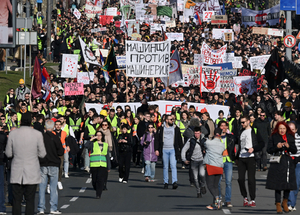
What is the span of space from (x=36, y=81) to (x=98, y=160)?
993cm

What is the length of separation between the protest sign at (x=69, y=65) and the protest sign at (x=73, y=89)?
1974 mm

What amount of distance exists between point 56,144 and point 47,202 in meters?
2.24

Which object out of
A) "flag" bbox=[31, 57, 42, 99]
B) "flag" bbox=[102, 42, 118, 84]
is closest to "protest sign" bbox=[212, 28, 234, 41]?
"flag" bbox=[102, 42, 118, 84]

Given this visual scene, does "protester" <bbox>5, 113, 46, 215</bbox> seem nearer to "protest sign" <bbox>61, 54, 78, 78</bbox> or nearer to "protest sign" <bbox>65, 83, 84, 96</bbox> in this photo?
"protest sign" <bbox>65, 83, 84, 96</bbox>

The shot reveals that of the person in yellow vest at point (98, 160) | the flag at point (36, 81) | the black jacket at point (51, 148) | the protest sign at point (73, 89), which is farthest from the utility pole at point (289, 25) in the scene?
the black jacket at point (51, 148)

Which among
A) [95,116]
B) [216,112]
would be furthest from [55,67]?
[95,116]

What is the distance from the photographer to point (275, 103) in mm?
22031

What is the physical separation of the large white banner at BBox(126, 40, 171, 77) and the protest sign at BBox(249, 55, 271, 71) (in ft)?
19.4

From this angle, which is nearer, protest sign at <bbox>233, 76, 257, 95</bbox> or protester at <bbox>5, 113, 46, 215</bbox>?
protester at <bbox>5, 113, 46, 215</bbox>

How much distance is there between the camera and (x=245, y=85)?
26.4 metres

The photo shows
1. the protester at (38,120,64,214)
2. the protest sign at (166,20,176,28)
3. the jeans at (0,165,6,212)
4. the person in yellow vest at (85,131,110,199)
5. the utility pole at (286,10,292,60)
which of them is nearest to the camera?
the protester at (38,120,64,214)

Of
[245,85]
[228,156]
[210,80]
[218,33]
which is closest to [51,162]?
[228,156]

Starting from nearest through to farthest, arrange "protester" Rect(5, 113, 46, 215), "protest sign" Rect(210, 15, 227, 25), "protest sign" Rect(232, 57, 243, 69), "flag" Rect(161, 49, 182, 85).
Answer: "protester" Rect(5, 113, 46, 215), "flag" Rect(161, 49, 182, 85), "protest sign" Rect(232, 57, 243, 69), "protest sign" Rect(210, 15, 227, 25)

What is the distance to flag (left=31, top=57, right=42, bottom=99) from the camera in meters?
23.6
